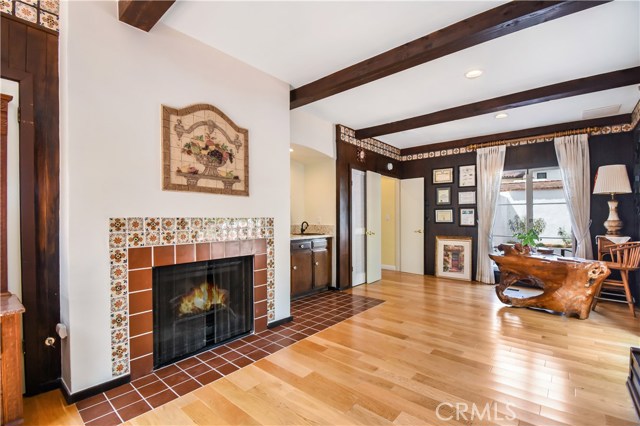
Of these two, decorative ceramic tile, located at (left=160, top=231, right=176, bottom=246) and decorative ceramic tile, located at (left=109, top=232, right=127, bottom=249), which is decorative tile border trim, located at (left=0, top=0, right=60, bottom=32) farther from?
decorative ceramic tile, located at (left=160, top=231, right=176, bottom=246)

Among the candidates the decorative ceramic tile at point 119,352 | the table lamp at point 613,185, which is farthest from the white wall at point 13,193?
the table lamp at point 613,185

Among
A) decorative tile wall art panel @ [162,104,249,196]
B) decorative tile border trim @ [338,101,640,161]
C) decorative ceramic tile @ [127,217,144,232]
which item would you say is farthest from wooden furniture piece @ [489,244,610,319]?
decorative ceramic tile @ [127,217,144,232]

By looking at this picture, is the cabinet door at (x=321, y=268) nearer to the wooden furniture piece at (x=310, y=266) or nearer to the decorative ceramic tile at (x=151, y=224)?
the wooden furniture piece at (x=310, y=266)

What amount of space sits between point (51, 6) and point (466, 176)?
6141 mm

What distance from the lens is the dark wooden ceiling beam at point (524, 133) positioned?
14.7ft

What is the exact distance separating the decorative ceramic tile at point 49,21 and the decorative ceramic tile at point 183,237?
1692 millimetres

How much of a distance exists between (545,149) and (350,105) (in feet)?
11.8

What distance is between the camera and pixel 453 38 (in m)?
2.34

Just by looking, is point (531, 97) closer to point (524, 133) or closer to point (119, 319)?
point (524, 133)

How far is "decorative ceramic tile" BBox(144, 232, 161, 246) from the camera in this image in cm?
230

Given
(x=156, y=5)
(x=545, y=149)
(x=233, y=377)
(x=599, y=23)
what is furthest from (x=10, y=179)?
(x=545, y=149)

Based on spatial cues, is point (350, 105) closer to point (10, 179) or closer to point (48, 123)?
point (48, 123)

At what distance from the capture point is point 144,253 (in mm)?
2285

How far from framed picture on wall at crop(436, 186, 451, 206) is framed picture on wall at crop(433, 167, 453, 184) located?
16 centimetres
